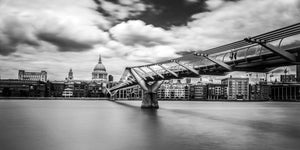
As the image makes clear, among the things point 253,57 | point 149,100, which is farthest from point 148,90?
point 253,57

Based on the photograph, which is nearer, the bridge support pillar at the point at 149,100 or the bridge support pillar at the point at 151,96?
the bridge support pillar at the point at 151,96

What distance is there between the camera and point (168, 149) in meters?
21.2

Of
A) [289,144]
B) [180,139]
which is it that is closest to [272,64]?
[289,144]

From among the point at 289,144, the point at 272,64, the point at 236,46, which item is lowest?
the point at 289,144

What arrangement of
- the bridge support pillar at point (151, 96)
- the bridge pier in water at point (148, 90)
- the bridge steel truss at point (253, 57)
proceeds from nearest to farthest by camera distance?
the bridge steel truss at point (253, 57) < the bridge pier in water at point (148, 90) < the bridge support pillar at point (151, 96)

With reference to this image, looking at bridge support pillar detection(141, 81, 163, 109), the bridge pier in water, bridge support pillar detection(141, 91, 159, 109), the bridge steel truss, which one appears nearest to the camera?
the bridge steel truss

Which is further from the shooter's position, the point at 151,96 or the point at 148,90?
the point at 151,96

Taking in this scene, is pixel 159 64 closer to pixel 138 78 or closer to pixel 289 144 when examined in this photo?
pixel 138 78

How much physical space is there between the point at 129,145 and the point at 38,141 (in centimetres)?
727

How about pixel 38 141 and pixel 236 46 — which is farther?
pixel 236 46

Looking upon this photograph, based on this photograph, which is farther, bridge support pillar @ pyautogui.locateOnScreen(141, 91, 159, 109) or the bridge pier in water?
bridge support pillar @ pyautogui.locateOnScreen(141, 91, 159, 109)

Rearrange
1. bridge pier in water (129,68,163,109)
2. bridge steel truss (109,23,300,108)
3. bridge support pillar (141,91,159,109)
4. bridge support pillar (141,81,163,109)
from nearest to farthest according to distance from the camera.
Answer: bridge steel truss (109,23,300,108) → bridge pier in water (129,68,163,109) → bridge support pillar (141,81,163,109) → bridge support pillar (141,91,159,109)

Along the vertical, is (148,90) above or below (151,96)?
above

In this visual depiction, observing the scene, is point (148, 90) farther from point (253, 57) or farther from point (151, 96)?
point (253, 57)
